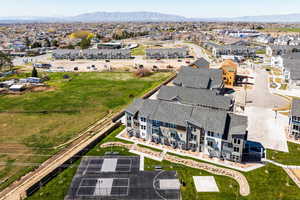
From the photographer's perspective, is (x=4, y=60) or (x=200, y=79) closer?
(x=200, y=79)

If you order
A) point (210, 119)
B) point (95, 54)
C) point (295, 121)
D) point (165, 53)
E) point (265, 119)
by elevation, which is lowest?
point (265, 119)

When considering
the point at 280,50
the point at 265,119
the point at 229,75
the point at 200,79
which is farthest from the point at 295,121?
the point at 280,50

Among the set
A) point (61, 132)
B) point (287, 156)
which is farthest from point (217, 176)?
point (61, 132)

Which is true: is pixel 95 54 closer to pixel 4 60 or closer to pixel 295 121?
pixel 4 60

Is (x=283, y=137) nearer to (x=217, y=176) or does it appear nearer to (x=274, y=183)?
(x=274, y=183)

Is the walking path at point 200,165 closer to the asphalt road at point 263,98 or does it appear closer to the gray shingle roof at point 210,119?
the gray shingle roof at point 210,119

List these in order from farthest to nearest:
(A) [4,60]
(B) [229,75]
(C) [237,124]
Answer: (A) [4,60] → (B) [229,75] → (C) [237,124]

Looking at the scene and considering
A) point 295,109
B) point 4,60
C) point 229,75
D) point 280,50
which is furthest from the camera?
point 280,50
